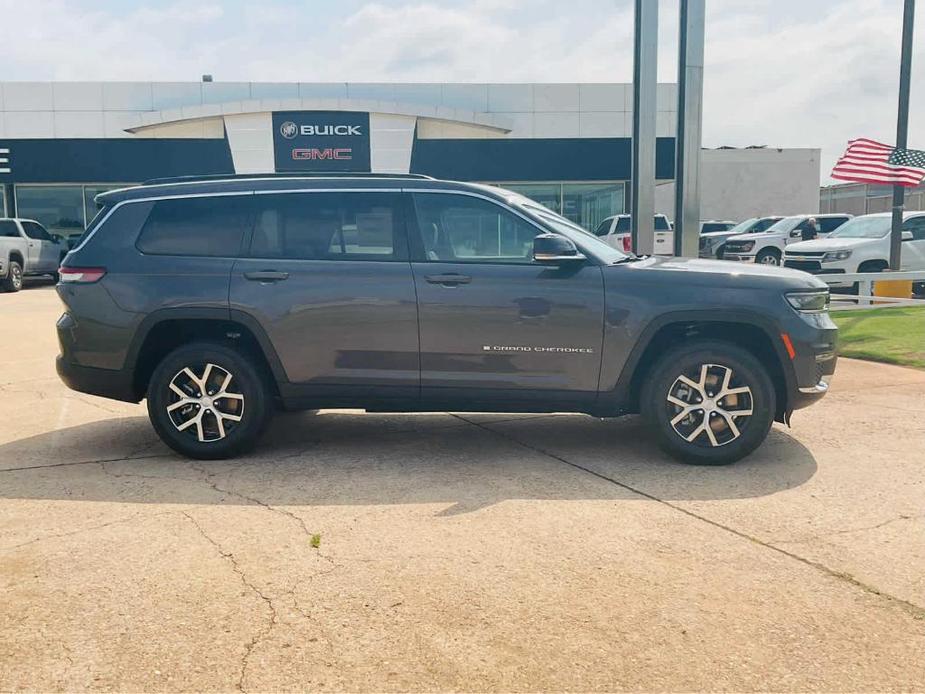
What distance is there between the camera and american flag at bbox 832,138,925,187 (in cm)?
1642

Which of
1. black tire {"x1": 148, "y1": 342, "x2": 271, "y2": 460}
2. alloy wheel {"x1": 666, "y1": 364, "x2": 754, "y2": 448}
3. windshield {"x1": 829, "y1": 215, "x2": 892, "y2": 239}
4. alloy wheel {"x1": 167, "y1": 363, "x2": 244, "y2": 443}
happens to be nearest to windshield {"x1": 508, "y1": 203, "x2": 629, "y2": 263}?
alloy wheel {"x1": 666, "y1": 364, "x2": 754, "y2": 448}

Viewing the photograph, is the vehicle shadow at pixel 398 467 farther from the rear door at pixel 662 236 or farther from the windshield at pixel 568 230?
the rear door at pixel 662 236

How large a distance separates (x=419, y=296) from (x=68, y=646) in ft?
9.72

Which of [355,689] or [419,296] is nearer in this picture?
[355,689]

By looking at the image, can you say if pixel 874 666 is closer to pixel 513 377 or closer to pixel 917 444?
pixel 513 377

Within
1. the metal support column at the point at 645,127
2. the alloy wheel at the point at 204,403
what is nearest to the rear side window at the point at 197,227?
the alloy wheel at the point at 204,403

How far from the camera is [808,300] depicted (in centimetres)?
531

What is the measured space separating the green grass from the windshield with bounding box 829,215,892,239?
13.5 ft

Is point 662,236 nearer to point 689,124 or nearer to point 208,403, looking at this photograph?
point 689,124

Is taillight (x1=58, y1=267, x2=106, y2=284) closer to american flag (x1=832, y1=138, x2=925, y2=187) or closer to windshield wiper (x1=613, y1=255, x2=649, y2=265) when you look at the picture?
windshield wiper (x1=613, y1=255, x2=649, y2=265)

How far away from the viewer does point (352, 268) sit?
17.7 ft

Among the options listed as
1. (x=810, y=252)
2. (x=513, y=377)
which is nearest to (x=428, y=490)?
(x=513, y=377)

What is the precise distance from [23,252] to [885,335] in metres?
20.2

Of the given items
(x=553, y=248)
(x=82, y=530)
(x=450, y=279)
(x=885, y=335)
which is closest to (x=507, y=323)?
(x=450, y=279)
